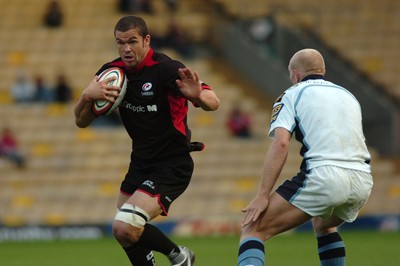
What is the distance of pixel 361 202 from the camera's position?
7.20 meters

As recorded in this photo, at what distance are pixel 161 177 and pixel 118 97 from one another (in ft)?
2.38

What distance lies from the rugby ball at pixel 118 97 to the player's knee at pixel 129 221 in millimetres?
749

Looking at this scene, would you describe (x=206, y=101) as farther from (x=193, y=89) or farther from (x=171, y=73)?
(x=171, y=73)

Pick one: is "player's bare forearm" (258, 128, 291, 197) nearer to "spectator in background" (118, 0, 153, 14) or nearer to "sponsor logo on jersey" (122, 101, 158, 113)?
→ "sponsor logo on jersey" (122, 101, 158, 113)

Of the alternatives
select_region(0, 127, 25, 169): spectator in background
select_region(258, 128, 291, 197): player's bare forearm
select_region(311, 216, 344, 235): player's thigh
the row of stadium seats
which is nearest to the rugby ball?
select_region(258, 128, 291, 197): player's bare forearm

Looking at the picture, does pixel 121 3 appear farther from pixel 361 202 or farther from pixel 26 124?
pixel 361 202

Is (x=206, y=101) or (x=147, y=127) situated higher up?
(x=206, y=101)

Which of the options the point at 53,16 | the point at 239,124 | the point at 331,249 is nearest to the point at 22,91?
the point at 53,16

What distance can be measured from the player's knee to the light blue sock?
105 centimetres

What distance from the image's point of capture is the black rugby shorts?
26.3ft

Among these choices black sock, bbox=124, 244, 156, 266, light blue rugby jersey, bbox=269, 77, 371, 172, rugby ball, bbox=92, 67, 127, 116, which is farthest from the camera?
black sock, bbox=124, 244, 156, 266

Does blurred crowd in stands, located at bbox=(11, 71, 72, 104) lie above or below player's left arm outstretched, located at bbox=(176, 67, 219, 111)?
below

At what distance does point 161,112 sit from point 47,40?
14258mm

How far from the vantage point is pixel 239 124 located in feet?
66.6
